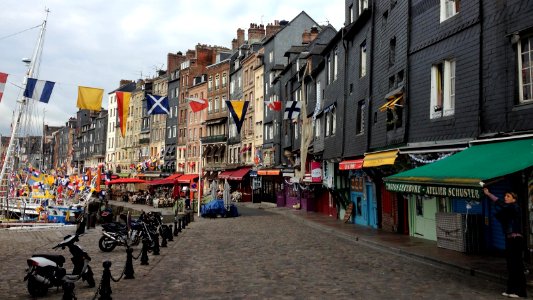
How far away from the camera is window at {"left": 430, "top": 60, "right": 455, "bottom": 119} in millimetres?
14633

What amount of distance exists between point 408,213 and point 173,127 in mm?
60223

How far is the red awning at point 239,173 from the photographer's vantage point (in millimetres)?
49575

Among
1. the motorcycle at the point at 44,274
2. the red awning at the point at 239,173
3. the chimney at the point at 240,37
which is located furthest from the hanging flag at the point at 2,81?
the chimney at the point at 240,37

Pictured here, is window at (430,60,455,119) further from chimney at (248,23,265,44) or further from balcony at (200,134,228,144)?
chimney at (248,23,265,44)

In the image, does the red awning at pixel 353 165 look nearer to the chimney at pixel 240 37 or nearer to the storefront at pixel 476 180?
the storefront at pixel 476 180

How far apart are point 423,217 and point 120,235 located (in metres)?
10.3

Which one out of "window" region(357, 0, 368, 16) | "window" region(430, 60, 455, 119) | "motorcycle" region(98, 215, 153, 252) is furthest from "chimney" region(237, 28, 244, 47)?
"motorcycle" region(98, 215, 153, 252)

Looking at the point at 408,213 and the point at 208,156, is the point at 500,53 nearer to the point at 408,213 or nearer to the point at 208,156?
the point at 408,213

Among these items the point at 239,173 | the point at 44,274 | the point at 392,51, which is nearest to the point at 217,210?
the point at 392,51

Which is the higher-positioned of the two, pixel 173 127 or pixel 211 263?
pixel 173 127

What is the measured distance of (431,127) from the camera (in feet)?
50.3

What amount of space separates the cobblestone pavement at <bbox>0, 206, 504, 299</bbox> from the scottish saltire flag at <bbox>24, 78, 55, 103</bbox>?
662 cm

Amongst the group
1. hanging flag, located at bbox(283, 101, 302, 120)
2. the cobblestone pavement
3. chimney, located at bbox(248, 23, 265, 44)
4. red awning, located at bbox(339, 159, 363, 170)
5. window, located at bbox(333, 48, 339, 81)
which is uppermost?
chimney, located at bbox(248, 23, 265, 44)

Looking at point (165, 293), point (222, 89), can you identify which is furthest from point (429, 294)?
point (222, 89)
